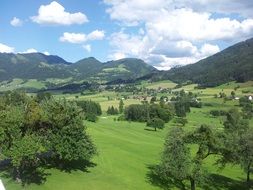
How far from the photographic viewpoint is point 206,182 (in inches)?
3351

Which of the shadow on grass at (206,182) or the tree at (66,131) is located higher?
the tree at (66,131)

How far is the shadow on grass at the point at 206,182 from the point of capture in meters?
80.2

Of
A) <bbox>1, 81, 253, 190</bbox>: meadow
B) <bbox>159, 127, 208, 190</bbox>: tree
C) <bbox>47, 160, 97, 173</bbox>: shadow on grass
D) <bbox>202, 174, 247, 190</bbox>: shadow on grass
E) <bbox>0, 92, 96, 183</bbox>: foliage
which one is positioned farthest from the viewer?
<bbox>202, 174, 247, 190</bbox>: shadow on grass

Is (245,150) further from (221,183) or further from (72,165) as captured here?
(72,165)

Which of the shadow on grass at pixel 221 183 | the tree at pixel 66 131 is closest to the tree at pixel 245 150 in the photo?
the shadow on grass at pixel 221 183

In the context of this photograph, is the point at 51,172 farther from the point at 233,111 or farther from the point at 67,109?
the point at 233,111

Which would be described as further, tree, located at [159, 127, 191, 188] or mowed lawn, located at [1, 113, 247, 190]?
tree, located at [159, 127, 191, 188]

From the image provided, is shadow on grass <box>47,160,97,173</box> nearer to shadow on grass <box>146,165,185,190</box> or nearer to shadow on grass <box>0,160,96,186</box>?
shadow on grass <box>0,160,96,186</box>

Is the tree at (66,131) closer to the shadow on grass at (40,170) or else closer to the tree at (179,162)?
the shadow on grass at (40,170)

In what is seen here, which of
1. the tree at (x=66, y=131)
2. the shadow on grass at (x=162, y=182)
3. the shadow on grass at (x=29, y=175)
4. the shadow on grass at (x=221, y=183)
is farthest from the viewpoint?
the shadow on grass at (x=221, y=183)

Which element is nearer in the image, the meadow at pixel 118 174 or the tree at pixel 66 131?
the meadow at pixel 118 174

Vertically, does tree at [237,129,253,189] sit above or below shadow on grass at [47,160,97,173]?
above

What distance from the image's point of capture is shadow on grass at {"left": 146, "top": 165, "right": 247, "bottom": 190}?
263 feet

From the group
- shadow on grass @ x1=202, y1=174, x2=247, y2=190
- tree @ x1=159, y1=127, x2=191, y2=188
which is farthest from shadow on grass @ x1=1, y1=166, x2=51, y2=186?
shadow on grass @ x1=202, y1=174, x2=247, y2=190
